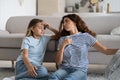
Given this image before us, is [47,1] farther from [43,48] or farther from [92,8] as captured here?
[43,48]

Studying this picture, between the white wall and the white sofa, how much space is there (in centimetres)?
122

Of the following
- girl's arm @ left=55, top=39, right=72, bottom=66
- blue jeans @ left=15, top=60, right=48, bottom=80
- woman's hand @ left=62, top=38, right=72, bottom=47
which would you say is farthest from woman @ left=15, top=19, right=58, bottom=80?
woman's hand @ left=62, top=38, right=72, bottom=47

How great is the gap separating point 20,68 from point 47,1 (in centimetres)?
424

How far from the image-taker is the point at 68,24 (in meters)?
2.16

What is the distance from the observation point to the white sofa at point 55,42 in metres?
2.51

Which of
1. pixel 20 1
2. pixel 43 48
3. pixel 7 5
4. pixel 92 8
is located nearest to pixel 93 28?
pixel 43 48

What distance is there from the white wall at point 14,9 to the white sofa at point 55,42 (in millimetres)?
1224

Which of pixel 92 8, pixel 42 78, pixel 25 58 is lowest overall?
pixel 42 78

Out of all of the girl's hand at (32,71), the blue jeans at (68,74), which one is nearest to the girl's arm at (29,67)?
the girl's hand at (32,71)

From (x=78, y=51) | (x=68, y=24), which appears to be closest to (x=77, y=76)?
(x=78, y=51)

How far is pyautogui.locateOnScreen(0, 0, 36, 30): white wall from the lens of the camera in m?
4.67

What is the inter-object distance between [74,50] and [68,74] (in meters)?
0.22

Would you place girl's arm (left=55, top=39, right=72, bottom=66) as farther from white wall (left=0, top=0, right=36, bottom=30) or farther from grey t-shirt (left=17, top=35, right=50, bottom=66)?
white wall (left=0, top=0, right=36, bottom=30)

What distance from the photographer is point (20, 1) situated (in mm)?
5438
